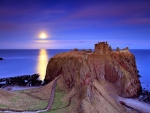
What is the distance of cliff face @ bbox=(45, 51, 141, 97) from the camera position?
149 ft

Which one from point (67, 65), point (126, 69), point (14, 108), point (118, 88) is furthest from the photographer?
point (126, 69)

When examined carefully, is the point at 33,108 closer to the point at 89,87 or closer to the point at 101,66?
the point at 89,87

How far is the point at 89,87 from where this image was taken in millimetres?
41375

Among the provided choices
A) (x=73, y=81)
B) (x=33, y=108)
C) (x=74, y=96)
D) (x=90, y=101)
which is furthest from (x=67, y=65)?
(x=33, y=108)

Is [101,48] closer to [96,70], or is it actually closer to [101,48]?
[101,48]

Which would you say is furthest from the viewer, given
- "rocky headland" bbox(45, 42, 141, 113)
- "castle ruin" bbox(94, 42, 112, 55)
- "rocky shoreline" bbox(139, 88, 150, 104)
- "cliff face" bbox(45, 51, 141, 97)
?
"castle ruin" bbox(94, 42, 112, 55)

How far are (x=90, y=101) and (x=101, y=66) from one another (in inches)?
787

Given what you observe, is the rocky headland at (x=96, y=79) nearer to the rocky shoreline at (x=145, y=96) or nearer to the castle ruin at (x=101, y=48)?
the castle ruin at (x=101, y=48)

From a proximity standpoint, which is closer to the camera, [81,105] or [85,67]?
[81,105]

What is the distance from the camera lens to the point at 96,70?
55.9m

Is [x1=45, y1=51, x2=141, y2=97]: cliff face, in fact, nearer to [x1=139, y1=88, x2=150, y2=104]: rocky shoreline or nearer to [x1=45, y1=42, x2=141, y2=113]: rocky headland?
[x1=45, y1=42, x2=141, y2=113]: rocky headland

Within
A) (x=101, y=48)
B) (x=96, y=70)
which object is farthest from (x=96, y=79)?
(x=101, y=48)

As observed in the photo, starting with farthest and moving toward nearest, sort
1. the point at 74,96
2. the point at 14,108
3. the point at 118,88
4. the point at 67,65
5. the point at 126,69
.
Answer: the point at 126,69, the point at 118,88, the point at 67,65, the point at 74,96, the point at 14,108

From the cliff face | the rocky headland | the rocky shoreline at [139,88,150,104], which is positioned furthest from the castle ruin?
the rocky shoreline at [139,88,150,104]
